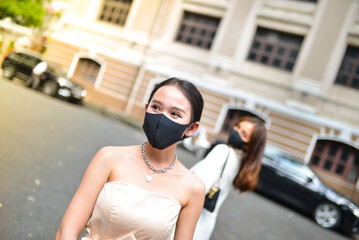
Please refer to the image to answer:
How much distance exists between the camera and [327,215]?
305 inches

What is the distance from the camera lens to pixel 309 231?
6.83 metres

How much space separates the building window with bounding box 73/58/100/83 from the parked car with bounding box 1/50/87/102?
4.00 metres

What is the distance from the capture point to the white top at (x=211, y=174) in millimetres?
2148

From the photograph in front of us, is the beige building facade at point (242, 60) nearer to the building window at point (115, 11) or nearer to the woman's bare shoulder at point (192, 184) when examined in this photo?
the building window at point (115, 11)

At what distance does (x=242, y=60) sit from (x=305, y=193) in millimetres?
8739

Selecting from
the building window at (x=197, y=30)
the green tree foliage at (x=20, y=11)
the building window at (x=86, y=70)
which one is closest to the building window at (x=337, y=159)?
the building window at (x=197, y=30)

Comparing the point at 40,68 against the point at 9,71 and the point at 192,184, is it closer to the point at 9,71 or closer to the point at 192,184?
the point at 9,71

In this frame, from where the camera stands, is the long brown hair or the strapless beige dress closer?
the strapless beige dress

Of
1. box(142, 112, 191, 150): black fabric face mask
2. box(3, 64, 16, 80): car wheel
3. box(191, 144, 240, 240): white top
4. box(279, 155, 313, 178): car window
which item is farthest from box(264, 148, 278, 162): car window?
box(3, 64, 16, 80): car wheel

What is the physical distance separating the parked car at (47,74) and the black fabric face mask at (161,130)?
41.5ft

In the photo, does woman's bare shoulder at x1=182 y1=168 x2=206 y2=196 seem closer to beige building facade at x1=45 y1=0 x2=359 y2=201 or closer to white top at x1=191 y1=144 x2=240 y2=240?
white top at x1=191 y1=144 x2=240 y2=240

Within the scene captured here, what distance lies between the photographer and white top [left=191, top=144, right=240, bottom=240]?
2.15 metres

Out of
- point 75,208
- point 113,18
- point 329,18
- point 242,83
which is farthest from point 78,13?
point 75,208

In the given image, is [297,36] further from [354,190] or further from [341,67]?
[354,190]
